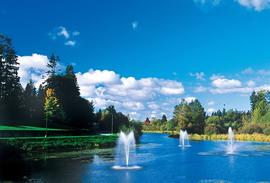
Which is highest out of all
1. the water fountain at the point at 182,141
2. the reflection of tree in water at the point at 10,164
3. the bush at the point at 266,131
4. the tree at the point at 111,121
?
the tree at the point at 111,121

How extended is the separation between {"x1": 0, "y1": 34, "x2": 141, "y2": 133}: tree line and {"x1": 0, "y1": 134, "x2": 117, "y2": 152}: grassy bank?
1335 centimetres

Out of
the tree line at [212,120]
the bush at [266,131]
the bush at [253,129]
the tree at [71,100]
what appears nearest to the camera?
the tree at [71,100]

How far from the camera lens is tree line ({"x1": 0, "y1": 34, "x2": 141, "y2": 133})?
90650mm

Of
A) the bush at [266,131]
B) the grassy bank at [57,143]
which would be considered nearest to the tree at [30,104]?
the grassy bank at [57,143]

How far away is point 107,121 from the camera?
143m

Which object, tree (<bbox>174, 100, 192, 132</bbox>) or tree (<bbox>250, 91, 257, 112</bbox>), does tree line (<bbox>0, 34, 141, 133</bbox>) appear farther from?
tree (<bbox>250, 91, 257, 112</bbox>)

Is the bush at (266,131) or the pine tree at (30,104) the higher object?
the pine tree at (30,104)

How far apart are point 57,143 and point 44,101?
32318mm

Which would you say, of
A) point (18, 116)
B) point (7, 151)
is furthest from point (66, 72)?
point (7, 151)

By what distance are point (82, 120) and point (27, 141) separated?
1767 inches

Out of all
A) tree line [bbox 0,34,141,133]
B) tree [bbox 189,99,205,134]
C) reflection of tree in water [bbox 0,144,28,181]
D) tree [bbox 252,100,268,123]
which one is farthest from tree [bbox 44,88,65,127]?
tree [bbox 252,100,268,123]

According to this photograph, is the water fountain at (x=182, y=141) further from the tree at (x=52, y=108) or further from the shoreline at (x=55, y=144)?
the tree at (x=52, y=108)

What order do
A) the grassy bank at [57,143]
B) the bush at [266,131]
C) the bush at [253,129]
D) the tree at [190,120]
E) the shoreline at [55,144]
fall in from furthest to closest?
the tree at [190,120] < the bush at [253,129] < the bush at [266,131] < the grassy bank at [57,143] < the shoreline at [55,144]

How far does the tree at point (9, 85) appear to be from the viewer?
88.5m
